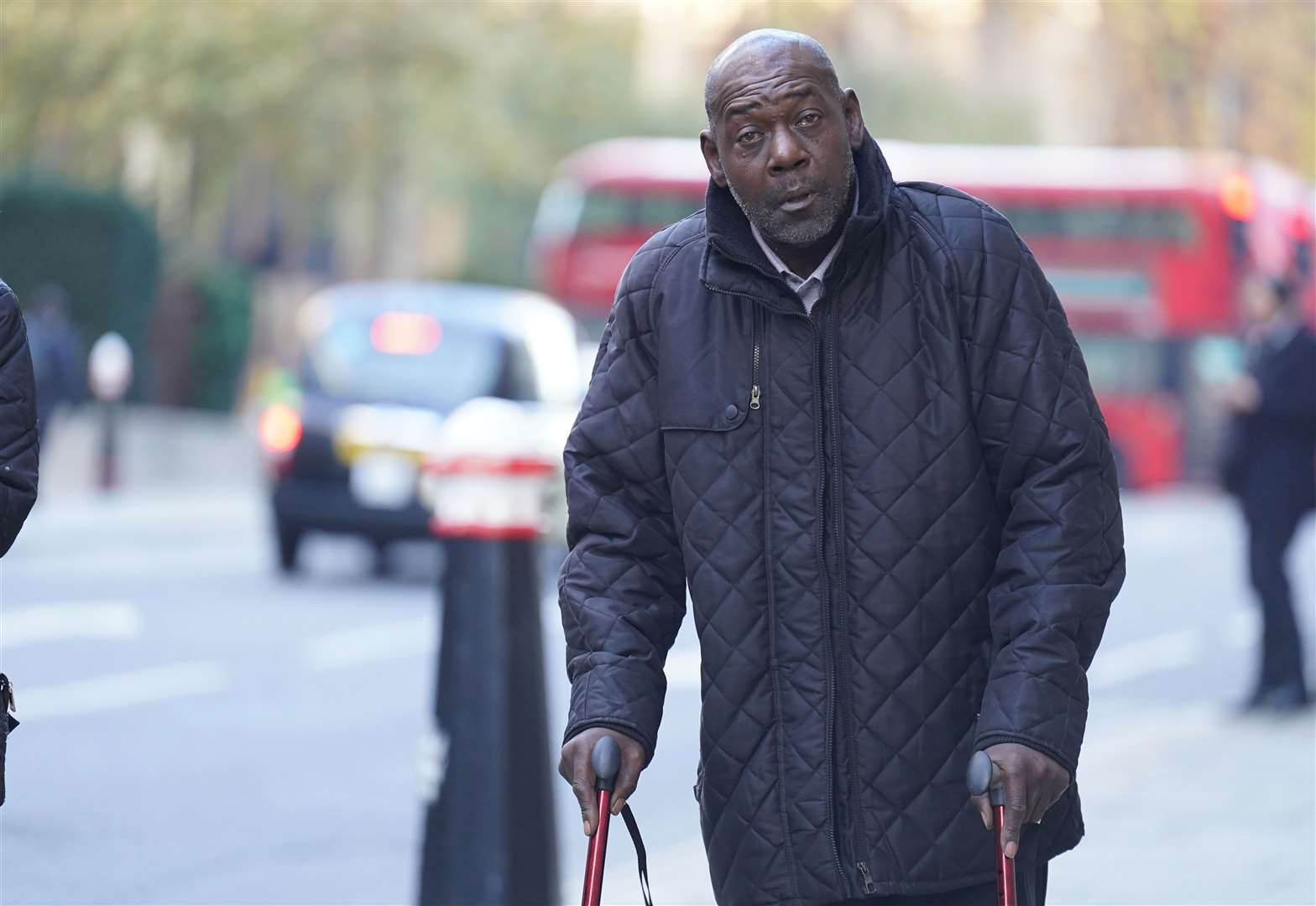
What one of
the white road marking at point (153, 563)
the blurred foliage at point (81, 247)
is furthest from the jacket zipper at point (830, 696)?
the blurred foliage at point (81, 247)

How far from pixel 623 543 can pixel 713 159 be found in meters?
0.54

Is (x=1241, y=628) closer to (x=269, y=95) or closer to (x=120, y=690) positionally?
(x=120, y=690)

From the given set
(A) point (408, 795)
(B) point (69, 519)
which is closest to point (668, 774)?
(A) point (408, 795)

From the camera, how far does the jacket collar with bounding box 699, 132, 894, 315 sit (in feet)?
9.80

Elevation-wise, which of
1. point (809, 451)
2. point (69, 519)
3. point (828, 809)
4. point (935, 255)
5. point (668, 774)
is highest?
point (935, 255)

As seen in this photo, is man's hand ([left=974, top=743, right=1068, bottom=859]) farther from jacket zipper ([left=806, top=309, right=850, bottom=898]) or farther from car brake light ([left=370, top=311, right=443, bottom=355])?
car brake light ([left=370, top=311, right=443, bottom=355])

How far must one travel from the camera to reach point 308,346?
14695mm

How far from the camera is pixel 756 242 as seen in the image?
3.06m

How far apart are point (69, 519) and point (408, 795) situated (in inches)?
505

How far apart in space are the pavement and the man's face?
2663 mm

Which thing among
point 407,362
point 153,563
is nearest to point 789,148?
point 407,362

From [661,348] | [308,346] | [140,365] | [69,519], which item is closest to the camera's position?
[661,348]

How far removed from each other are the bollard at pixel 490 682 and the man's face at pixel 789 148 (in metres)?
2.39

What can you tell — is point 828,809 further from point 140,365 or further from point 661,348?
point 140,365
